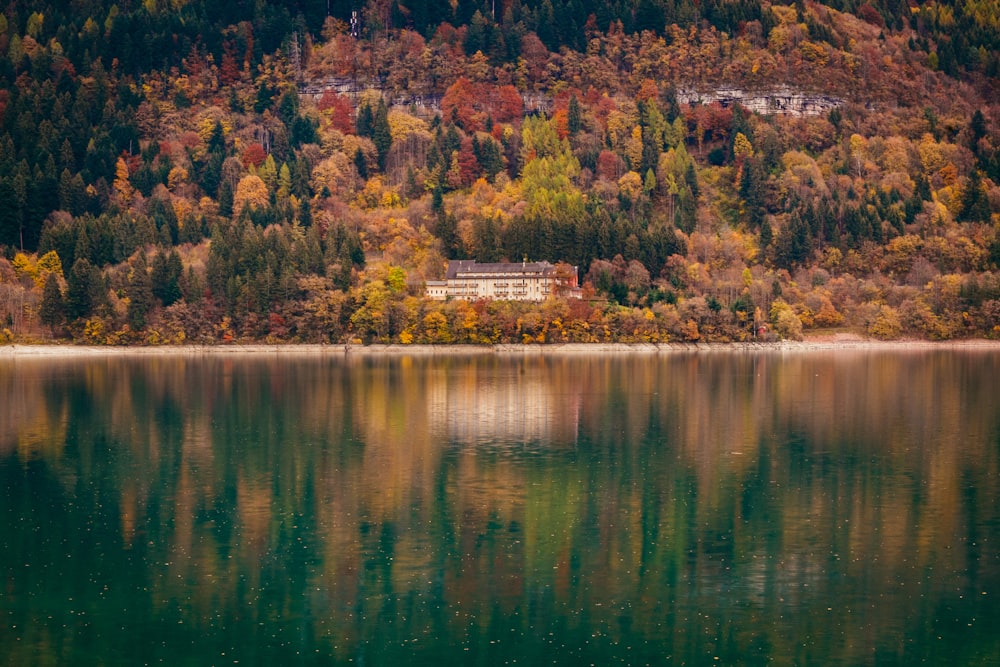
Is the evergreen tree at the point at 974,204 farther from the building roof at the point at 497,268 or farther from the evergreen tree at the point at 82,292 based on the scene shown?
the evergreen tree at the point at 82,292

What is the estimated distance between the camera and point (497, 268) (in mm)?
159625

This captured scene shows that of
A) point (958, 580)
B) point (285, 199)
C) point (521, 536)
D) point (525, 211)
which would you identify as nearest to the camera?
point (958, 580)

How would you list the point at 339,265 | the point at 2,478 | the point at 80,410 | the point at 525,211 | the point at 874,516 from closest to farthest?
the point at 874,516 < the point at 2,478 < the point at 80,410 < the point at 339,265 < the point at 525,211

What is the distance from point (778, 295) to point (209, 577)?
13324 centimetres

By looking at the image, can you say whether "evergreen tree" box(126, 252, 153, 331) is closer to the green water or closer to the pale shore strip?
the pale shore strip

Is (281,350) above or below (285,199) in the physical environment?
below

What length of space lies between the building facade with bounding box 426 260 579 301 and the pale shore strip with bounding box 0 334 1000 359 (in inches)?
569

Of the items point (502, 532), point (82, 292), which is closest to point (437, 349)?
point (82, 292)

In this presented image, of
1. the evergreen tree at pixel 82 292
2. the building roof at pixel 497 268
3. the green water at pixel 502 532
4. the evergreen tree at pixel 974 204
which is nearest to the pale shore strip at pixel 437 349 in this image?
the evergreen tree at pixel 82 292

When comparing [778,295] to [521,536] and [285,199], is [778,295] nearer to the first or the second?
[285,199]

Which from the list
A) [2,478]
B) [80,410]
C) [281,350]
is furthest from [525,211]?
[2,478]

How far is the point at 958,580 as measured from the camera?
35.0 meters

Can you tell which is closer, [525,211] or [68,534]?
[68,534]

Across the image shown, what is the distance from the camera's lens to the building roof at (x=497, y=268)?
159 meters
